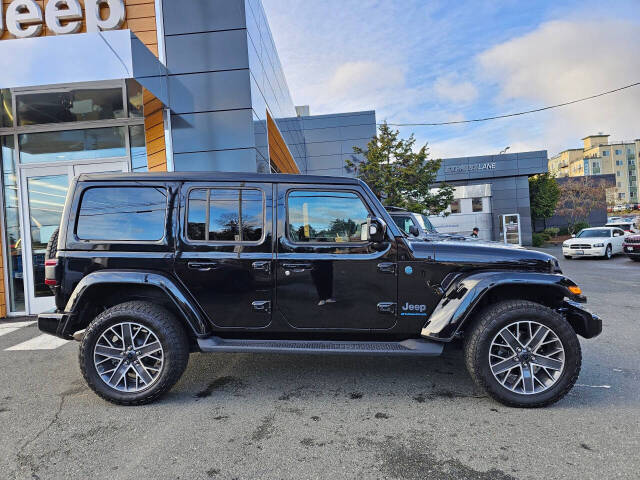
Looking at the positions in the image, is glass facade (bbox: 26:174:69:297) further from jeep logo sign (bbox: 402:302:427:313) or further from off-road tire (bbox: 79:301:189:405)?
jeep logo sign (bbox: 402:302:427:313)

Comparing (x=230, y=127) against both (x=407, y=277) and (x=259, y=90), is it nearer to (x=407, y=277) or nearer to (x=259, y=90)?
(x=259, y=90)

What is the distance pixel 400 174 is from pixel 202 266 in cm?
1225

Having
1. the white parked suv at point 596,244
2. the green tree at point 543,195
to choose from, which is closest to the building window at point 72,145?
Answer: the white parked suv at point 596,244

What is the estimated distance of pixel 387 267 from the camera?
3.22 metres

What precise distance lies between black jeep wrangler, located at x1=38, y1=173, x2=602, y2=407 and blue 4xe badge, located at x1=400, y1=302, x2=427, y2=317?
2 centimetres

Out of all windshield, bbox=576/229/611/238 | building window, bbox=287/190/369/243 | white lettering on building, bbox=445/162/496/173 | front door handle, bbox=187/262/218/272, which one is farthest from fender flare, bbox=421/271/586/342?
white lettering on building, bbox=445/162/496/173

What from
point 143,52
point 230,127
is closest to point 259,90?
point 230,127

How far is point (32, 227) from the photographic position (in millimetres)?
7457

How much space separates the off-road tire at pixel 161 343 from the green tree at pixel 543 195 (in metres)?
33.7

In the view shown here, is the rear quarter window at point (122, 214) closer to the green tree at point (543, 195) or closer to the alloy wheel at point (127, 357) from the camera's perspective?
the alloy wheel at point (127, 357)

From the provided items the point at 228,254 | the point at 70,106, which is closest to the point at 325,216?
the point at 228,254

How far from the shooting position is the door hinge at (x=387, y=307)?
3207 mm

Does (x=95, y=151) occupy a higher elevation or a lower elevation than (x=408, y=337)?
higher

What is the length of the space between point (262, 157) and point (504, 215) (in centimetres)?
2399
